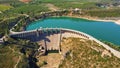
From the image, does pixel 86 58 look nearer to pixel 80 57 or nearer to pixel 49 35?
pixel 80 57

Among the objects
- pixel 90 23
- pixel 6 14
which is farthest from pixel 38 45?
pixel 6 14

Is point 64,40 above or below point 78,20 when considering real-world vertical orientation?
above

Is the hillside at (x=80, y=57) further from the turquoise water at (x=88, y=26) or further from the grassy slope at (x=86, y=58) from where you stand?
the turquoise water at (x=88, y=26)

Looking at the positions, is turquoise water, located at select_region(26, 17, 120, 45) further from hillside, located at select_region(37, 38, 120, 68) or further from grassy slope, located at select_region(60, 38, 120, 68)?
grassy slope, located at select_region(60, 38, 120, 68)

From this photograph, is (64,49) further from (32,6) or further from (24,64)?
(32,6)

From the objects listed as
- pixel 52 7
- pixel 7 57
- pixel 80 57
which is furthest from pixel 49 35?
pixel 52 7

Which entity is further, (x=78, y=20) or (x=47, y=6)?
(x=47, y=6)
